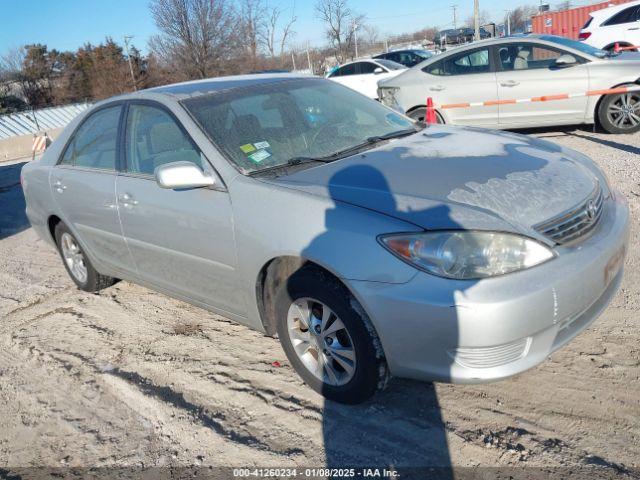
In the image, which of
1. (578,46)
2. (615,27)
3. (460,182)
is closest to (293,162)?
(460,182)

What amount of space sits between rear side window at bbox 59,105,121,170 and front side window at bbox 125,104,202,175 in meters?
0.21

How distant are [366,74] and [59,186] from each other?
12.5 m

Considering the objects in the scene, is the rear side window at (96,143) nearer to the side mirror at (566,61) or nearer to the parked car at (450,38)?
the side mirror at (566,61)

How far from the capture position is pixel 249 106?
143 inches

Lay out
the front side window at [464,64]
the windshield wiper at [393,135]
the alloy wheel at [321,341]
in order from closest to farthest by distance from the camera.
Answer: the alloy wheel at [321,341]
the windshield wiper at [393,135]
the front side window at [464,64]

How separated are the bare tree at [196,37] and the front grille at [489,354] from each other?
26399 mm

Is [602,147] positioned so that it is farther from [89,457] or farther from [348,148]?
[89,457]

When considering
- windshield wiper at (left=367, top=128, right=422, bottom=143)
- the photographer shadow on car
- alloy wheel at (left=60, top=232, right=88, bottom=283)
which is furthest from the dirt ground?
windshield wiper at (left=367, top=128, right=422, bottom=143)

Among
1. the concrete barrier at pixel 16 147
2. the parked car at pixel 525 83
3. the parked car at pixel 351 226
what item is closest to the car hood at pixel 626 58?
the parked car at pixel 525 83

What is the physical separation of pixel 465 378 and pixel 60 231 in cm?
395

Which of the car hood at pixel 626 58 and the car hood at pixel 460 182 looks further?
the car hood at pixel 626 58

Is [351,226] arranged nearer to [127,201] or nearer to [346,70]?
[127,201]

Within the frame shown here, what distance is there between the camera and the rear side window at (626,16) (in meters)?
14.6

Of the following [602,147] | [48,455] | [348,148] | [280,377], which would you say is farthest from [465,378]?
[602,147]
